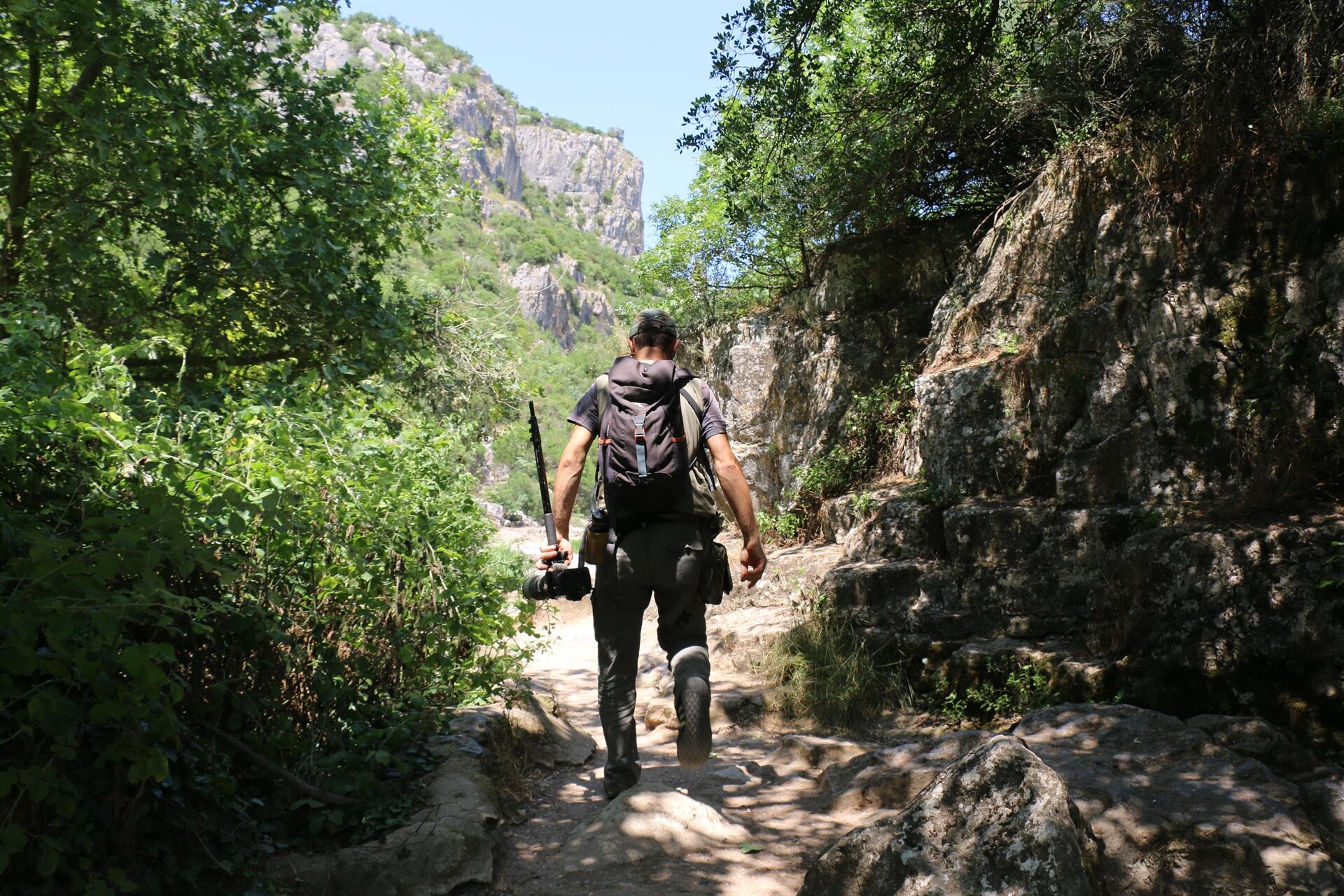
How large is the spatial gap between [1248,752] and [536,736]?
355cm

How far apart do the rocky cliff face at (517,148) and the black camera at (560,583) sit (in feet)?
388

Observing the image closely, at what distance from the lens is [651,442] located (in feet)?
12.5

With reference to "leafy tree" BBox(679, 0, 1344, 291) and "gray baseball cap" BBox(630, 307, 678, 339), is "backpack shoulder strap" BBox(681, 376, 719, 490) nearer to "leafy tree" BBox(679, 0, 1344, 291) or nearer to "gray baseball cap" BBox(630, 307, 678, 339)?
"gray baseball cap" BBox(630, 307, 678, 339)

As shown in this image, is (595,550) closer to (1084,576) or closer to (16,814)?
(16,814)

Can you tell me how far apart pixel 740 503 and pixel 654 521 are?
407 mm

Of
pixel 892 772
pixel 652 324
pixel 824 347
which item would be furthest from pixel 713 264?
pixel 892 772

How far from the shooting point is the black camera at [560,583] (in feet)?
13.0

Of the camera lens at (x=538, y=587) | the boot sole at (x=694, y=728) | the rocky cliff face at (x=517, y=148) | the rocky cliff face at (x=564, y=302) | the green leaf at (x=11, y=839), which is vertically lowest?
the boot sole at (x=694, y=728)

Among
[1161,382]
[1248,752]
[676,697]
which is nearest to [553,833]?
[676,697]

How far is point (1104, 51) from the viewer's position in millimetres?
7355

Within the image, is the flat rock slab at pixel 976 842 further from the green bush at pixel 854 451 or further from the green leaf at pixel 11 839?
the green bush at pixel 854 451

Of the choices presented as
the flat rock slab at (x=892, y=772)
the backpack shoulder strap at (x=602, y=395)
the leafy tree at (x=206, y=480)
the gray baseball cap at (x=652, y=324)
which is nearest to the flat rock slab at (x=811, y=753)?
the flat rock slab at (x=892, y=772)

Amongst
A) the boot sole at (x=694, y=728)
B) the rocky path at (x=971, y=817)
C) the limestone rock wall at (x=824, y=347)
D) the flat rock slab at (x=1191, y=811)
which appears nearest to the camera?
the rocky path at (x=971, y=817)

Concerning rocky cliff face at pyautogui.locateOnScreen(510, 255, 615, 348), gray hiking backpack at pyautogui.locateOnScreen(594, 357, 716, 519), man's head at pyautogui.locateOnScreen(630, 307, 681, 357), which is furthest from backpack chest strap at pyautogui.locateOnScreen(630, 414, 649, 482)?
rocky cliff face at pyautogui.locateOnScreen(510, 255, 615, 348)
